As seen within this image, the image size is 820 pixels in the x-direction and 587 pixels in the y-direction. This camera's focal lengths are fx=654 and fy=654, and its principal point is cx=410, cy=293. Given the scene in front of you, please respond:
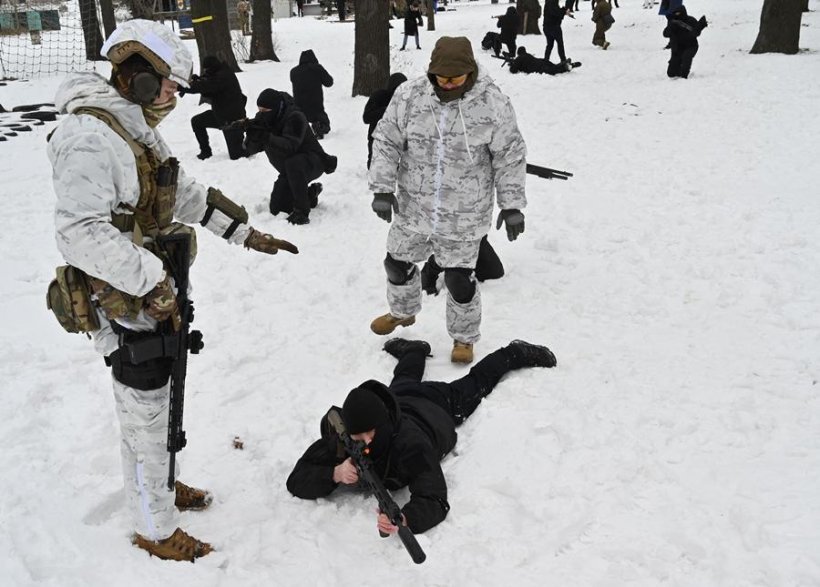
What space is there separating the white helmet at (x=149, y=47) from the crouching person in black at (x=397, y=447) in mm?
1556

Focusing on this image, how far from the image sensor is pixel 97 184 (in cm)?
218

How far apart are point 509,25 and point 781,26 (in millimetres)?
6239

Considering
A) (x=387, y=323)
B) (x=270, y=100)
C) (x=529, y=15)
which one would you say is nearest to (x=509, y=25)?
(x=529, y=15)

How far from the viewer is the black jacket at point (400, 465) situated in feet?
9.62

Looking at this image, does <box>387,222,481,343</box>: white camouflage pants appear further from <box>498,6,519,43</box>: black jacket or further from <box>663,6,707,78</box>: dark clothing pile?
<box>498,6,519,43</box>: black jacket

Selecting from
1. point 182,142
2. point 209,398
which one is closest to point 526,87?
point 182,142

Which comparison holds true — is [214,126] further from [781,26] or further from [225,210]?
[781,26]

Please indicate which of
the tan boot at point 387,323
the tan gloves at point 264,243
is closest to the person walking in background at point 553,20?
the tan boot at point 387,323

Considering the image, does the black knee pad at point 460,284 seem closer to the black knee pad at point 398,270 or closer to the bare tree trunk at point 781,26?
the black knee pad at point 398,270

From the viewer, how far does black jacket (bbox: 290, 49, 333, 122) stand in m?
9.88

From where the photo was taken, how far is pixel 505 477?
10.7 ft

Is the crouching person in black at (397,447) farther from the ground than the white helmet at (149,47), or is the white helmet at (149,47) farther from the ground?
the white helmet at (149,47)

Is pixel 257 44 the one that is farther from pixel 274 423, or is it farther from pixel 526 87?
pixel 274 423

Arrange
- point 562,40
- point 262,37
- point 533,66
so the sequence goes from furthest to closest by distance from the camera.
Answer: point 262,37
point 562,40
point 533,66
